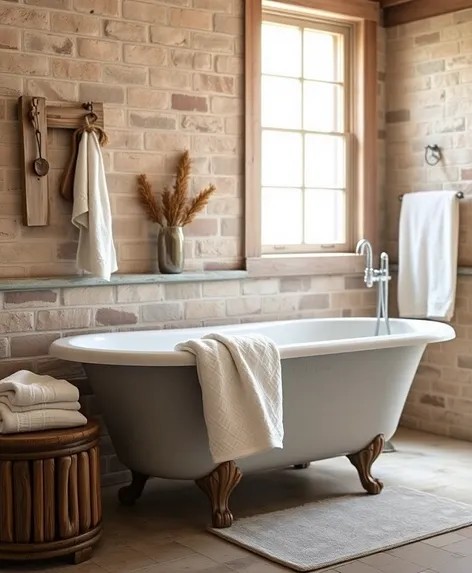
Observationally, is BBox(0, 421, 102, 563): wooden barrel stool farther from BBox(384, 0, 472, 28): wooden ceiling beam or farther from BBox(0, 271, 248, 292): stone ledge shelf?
BBox(384, 0, 472, 28): wooden ceiling beam

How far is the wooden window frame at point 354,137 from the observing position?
4898 millimetres

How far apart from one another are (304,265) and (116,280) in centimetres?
123

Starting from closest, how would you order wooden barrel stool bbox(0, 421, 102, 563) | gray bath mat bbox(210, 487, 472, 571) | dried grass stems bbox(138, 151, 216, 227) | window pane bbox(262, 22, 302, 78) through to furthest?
1. wooden barrel stool bbox(0, 421, 102, 563)
2. gray bath mat bbox(210, 487, 472, 571)
3. dried grass stems bbox(138, 151, 216, 227)
4. window pane bbox(262, 22, 302, 78)

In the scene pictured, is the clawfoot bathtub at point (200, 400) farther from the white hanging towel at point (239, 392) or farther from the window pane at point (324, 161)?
the window pane at point (324, 161)

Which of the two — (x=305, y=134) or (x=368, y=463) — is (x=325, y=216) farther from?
(x=368, y=463)

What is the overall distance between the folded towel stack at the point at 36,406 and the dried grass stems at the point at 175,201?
4.21ft

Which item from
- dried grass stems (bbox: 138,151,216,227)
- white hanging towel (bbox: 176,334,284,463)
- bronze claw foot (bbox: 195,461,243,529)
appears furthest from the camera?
dried grass stems (bbox: 138,151,216,227)

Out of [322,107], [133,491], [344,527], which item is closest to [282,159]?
[322,107]

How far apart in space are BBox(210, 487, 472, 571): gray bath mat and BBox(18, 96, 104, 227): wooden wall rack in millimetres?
1609

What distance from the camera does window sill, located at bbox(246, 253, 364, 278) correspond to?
496cm

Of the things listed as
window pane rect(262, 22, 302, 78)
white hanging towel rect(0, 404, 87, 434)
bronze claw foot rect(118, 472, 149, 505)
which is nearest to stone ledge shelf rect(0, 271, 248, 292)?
white hanging towel rect(0, 404, 87, 434)

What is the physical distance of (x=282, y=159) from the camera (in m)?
5.27

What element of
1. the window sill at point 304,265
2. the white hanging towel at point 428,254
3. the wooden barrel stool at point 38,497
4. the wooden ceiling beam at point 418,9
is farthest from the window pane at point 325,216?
the wooden barrel stool at point 38,497

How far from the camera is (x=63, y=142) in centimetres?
427
